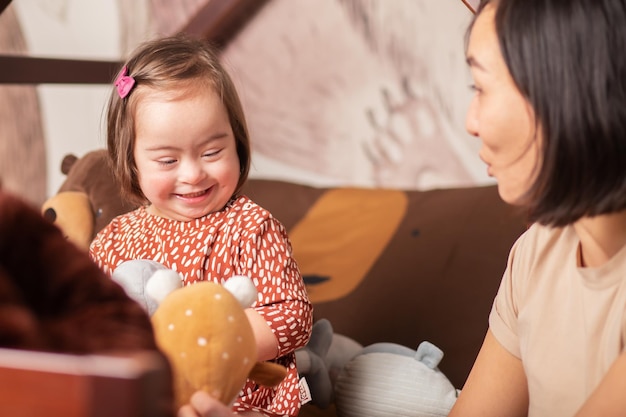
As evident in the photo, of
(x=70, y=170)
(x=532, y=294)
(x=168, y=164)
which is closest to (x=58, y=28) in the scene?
(x=70, y=170)

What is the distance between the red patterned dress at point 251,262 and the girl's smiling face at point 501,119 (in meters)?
0.40

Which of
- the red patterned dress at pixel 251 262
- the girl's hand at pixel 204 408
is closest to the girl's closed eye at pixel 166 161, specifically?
the red patterned dress at pixel 251 262

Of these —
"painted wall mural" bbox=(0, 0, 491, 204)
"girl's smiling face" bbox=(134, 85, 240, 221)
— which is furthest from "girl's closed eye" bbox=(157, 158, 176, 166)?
"painted wall mural" bbox=(0, 0, 491, 204)

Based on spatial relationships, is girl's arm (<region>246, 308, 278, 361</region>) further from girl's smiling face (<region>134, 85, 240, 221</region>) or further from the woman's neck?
the woman's neck

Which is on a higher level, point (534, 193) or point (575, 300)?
point (534, 193)

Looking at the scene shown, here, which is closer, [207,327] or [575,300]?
[207,327]

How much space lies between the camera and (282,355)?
1.20 metres

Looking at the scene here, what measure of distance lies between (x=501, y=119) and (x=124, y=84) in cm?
67

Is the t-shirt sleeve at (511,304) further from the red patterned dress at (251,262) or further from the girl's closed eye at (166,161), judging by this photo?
the girl's closed eye at (166,161)

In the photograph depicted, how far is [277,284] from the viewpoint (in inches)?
47.4

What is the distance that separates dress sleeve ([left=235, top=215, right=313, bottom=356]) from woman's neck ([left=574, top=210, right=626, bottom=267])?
16.4 inches

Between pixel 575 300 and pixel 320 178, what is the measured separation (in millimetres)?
1413

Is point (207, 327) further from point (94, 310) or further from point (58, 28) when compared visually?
point (58, 28)

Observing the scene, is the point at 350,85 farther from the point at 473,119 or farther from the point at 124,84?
the point at 473,119
